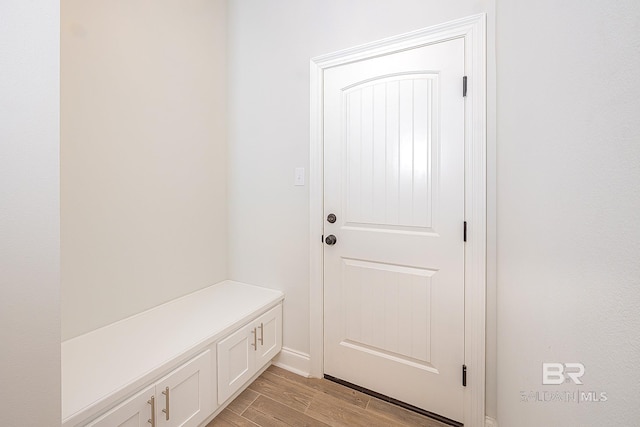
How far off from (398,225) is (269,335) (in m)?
1.13

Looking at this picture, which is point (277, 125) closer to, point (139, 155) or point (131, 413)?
point (139, 155)

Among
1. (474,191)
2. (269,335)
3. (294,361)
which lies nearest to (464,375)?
(474,191)

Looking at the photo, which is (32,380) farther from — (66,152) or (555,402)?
(555,402)

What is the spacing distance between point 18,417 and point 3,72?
0.90m

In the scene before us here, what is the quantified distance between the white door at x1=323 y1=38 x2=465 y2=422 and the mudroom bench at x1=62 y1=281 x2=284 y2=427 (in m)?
0.49

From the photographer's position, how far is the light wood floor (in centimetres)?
141

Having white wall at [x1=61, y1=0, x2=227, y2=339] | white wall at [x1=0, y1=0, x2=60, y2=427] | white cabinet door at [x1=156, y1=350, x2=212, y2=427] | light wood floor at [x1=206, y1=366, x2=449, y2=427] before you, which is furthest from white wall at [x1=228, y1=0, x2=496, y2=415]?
white wall at [x1=0, y1=0, x2=60, y2=427]

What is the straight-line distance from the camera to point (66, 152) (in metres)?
1.25

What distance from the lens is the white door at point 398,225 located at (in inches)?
54.5

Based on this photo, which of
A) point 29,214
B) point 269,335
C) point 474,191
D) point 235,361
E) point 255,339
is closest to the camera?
point 29,214

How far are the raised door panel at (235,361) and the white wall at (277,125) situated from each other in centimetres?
35

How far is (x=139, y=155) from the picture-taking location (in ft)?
5.09

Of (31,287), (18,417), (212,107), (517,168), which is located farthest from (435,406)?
(212,107)

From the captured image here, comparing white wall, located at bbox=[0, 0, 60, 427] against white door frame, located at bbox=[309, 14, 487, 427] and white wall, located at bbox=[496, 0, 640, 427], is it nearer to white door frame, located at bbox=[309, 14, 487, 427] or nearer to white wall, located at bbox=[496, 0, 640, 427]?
white wall, located at bbox=[496, 0, 640, 427]
